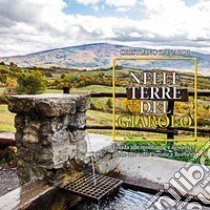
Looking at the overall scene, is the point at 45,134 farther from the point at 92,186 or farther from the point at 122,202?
the point at 122,202

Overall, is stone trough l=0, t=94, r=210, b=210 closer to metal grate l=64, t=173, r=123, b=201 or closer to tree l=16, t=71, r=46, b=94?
metal grate l=64, t=173, r=123, b=201

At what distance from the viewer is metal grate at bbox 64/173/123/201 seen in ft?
8.18

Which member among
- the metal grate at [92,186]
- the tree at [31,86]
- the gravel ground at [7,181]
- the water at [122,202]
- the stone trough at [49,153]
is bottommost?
the gravel ground at [7,181]

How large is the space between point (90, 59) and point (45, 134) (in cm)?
307

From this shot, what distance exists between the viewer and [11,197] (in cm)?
224

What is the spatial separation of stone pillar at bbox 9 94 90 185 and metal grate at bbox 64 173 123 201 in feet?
0.46

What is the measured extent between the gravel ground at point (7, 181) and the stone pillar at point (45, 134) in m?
1.34

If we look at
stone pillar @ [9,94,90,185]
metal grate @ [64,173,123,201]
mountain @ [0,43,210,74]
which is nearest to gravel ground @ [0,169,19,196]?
stone pillar @ [9,94,90,185]

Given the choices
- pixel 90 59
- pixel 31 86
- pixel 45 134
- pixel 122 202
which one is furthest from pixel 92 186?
pixel 90 59

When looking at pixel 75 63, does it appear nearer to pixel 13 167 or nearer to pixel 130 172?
pixel 13 167

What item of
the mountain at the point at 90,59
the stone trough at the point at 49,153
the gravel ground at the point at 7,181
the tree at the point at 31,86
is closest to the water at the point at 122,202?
the stone trough at the point at 49,153

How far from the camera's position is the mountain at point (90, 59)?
3968 mm

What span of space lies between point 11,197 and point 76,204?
2.42 ft

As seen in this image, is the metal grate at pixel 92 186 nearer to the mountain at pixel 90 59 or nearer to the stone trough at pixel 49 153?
the stone trough at pixel 49 153
